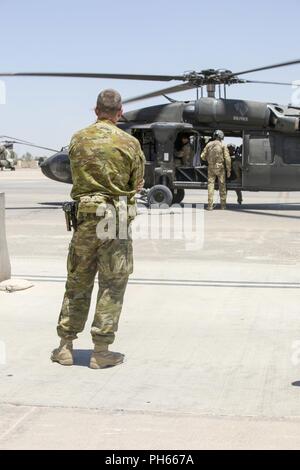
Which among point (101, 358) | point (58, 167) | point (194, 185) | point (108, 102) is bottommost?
point (101, 358)

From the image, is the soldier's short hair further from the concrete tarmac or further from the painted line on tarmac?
the painted line on tarmac

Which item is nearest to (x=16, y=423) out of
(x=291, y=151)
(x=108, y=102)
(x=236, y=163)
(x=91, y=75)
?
(x=108, y=102)

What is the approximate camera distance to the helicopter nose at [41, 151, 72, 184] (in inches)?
710

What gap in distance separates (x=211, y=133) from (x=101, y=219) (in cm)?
1269

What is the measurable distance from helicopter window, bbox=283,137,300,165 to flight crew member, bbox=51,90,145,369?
1236 cm

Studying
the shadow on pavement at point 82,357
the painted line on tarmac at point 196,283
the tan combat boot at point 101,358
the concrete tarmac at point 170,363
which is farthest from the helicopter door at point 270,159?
the tan combat boot at point 101,358

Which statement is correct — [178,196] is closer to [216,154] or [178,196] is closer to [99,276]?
[216,154]

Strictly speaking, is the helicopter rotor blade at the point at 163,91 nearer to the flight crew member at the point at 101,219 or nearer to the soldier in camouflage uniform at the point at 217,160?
the soldier in camouflage uniform at the point at 217,160

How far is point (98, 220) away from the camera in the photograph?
4.83 m

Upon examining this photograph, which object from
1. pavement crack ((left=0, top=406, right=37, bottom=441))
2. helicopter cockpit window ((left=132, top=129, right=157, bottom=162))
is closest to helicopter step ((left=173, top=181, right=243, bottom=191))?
helicopter cockpit window ((left=132, top=129, right=157, bottom=162))

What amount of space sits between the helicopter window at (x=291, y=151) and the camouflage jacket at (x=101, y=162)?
12401mm

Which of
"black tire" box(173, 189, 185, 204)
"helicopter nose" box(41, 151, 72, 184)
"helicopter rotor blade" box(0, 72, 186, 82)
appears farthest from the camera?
"black tire" box(173, 189, 185, 204)

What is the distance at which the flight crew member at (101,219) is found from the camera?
4832 millimetres
